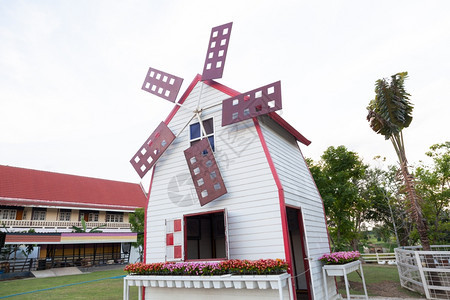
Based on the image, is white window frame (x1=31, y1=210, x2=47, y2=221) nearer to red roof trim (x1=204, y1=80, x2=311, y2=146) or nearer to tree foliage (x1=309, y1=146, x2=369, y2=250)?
red roof trim (x1=204, y1=80, x2=311, y2=146)

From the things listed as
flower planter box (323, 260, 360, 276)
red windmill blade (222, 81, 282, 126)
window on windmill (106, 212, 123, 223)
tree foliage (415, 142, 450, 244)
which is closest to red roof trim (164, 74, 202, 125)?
red windmill blade (222, 81, 282, 126)

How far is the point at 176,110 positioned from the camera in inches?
388

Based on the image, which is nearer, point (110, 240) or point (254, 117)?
point (254, 117)

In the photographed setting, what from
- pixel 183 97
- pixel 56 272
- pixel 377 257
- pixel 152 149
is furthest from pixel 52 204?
pixel 377 257

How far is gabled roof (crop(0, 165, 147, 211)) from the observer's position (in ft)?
76.9

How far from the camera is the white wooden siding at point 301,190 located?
7625 millimetres

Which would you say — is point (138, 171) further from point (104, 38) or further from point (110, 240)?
point (110, 240)

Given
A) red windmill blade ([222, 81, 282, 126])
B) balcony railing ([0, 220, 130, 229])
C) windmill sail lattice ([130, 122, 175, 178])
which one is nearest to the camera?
red windmill blade ([222, 81, 282, 126])

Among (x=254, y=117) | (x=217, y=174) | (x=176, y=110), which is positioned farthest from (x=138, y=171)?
(x=254, y=117)

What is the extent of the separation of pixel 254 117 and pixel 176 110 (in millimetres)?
3355

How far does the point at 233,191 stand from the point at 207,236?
4872 millimetres

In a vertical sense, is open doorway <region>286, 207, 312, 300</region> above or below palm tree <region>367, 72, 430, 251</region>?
below

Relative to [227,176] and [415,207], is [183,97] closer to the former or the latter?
[227,176]

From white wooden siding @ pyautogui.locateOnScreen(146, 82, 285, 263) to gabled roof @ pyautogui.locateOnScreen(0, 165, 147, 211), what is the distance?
2036 cm
